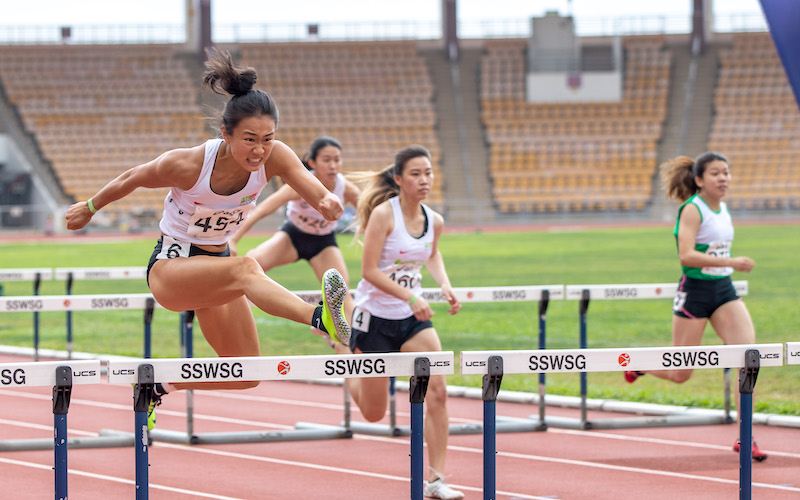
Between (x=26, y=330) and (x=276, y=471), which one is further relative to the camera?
(x=26, y=330)

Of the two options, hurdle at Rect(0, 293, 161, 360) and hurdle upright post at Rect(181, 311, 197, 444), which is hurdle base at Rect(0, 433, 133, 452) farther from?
hurdle at Rect(0, 293, 161, 360)

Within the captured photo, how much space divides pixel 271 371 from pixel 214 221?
890 mm

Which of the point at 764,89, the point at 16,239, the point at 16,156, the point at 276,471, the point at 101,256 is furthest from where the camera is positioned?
the point at 764,89

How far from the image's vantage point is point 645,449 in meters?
6.48

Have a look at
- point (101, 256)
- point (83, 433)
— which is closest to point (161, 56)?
point (101, 256)

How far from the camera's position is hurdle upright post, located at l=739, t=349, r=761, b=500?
4195 mm

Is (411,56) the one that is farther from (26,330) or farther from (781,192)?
(26,330)

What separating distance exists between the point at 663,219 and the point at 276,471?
91.6ft

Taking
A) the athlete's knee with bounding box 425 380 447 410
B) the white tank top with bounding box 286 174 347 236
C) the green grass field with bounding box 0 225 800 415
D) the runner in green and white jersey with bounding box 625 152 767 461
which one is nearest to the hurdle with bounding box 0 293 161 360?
the white tank top with bounding box 286 174 347 236

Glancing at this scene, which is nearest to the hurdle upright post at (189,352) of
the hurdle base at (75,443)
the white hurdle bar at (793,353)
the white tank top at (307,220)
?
the hurdle base at (75,443)

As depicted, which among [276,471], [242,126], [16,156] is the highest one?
[16,156]

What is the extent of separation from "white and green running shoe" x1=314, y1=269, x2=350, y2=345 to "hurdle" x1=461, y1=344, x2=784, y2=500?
20.3 inches

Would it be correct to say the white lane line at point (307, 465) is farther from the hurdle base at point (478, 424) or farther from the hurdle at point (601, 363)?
the hurdle at point (601, 363)

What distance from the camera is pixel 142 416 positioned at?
3.89 metres
